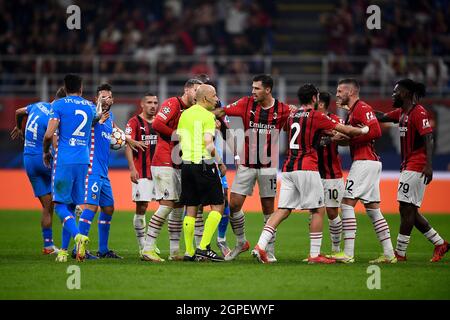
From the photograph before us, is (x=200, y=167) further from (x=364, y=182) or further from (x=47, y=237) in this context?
(x=47, y=237)

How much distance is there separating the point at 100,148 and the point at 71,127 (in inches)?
39.2

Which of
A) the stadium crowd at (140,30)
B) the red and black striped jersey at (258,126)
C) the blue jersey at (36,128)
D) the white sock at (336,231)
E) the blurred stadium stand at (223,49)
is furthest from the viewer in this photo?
the stadium crowd at (140,30)

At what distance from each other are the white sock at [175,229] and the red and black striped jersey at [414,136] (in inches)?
123

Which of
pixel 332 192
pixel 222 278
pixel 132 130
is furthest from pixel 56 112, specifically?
pixel 332 192

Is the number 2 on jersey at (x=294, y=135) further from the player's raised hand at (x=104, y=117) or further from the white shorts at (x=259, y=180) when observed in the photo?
the player's raised hand at (x=104, y=117)

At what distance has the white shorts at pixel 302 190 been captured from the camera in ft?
37.2

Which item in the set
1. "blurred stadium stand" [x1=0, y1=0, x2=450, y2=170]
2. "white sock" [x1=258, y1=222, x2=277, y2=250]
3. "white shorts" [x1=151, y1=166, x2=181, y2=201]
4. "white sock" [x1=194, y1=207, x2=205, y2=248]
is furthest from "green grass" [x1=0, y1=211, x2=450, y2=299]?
"blurred stadium stand" [x1=0, y1=0, x2=450, y2=170]

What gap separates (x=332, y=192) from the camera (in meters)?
12.1

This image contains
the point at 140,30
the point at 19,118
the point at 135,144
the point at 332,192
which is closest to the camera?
the point at 332,192

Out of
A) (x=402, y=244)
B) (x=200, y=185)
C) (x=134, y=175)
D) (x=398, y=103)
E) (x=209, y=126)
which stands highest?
(x=398, y=103)

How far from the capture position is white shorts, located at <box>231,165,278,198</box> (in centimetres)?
1195

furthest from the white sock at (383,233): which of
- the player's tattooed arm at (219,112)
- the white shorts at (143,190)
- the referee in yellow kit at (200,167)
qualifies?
the white shorts at (143,190)
